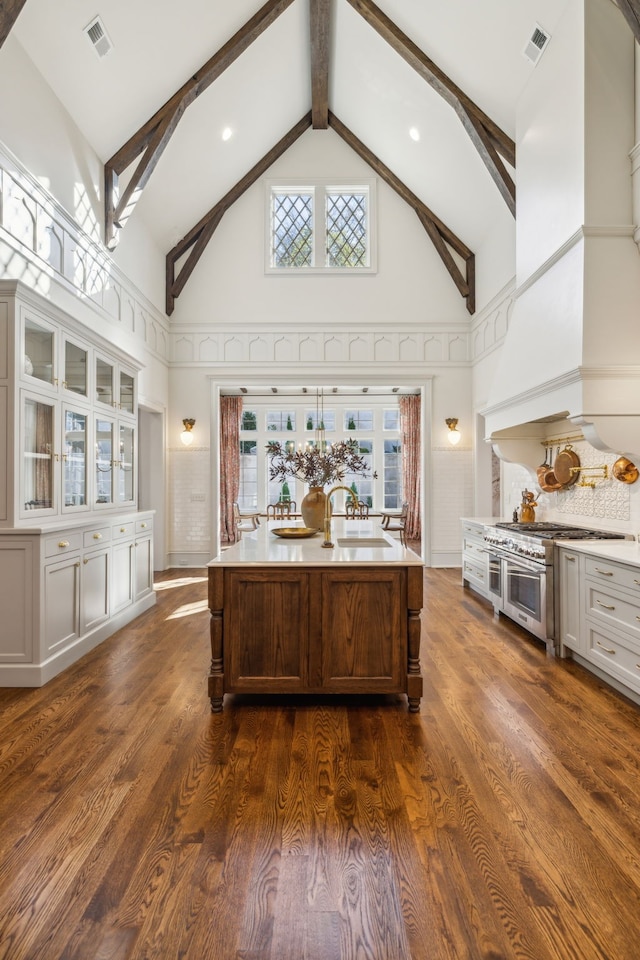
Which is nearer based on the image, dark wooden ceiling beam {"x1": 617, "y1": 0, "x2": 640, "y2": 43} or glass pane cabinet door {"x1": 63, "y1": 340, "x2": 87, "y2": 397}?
dark wooden ceiling beam {"x1": 617, "y1": 0, "x2": 640, "y2": 43}

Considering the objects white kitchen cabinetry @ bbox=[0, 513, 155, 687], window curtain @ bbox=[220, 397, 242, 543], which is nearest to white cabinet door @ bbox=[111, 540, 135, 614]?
white kitchen cabinetry @ bbox=[0, 513, 155, 687]

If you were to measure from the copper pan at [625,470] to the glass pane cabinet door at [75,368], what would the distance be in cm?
410

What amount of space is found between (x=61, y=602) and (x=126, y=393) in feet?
7.49

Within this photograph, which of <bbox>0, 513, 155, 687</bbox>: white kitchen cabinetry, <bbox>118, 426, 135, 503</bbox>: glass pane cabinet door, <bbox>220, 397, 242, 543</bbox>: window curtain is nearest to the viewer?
<bbox>0, 513, 155, 687</bbox>: white kitchen cabinetry

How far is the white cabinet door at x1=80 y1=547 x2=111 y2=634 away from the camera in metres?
4.12

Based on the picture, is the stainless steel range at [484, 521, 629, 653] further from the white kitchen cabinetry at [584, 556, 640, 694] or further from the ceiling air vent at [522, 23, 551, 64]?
the ceiling air vent at [522, 23, 551, 64]

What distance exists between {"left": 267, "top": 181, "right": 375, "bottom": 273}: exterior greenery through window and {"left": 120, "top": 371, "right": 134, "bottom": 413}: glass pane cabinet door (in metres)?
3.67

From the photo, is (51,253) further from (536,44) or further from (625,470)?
(625,470)

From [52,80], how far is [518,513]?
5.89m

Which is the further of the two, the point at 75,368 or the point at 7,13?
the point at 75,368

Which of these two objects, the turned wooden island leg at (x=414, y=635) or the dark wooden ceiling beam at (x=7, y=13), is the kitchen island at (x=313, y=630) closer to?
the turned wooden island leg at (x=414, y=635)

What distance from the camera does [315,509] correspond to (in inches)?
163

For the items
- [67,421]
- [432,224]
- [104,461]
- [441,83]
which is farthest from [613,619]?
[432,224]

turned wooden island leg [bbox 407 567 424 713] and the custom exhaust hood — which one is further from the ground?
the custom exhaust hood
